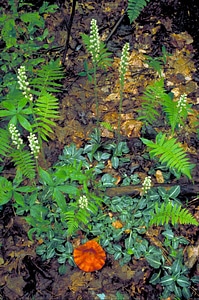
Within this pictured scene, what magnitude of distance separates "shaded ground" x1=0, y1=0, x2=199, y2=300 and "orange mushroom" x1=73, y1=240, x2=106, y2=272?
11cm

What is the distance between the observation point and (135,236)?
141 inches

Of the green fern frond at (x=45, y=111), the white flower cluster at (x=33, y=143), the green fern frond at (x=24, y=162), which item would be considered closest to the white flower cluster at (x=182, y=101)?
the green fern frond at (x=45, y=111)

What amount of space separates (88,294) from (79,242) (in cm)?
50

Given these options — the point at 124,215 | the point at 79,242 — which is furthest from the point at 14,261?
the point at 124,215

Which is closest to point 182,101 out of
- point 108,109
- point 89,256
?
point 108,109

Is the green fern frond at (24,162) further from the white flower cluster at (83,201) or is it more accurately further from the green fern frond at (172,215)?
the green fern frond at (172,215)

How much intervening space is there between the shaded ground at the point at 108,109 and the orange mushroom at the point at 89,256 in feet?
0.35

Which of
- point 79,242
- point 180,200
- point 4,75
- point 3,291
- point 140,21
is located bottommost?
point 3,291

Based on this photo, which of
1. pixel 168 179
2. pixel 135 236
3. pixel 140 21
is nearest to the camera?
pixel 135 236

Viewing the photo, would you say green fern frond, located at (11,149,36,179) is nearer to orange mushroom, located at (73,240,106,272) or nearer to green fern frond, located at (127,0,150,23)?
orange mushroom, located at (73,240,106,272)

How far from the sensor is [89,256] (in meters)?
3.45

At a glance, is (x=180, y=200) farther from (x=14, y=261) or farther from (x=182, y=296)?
(x=14, y=261)

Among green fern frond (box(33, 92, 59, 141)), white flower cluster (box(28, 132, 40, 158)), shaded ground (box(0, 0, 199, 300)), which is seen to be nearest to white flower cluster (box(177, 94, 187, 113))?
shaded ground (box(0, 0, 199, 300))

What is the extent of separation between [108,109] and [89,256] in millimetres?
1847
